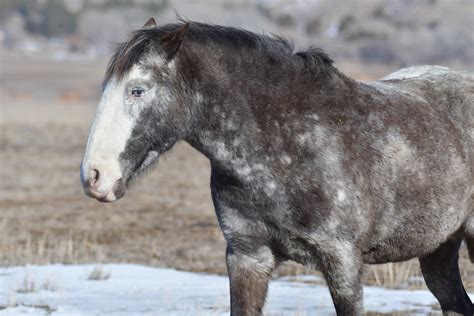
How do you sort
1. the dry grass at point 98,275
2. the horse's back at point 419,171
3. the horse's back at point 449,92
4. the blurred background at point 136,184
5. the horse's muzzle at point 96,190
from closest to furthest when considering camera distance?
the horse's muzzle at point 96,190 < the horse's back at point 419,171 < the horse's back at point 449,92 < the dry grass at point 98,275 < the blurred background at point 136,184

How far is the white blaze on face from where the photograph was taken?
5551 millimetres

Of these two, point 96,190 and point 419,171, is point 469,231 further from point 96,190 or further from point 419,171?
point 96,190

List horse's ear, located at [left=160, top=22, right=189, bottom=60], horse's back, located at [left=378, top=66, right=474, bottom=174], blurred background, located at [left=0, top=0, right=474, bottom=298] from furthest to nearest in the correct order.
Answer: blurred background, located at [left=0, top=0, right=474, bottom=298] → horse's back, located at [left=378, top=66, right=474, bottom=174] → horse's ear, located at [left=160, top=22, right=189, bottom=60]

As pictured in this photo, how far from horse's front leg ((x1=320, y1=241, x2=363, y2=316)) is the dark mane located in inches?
47.2

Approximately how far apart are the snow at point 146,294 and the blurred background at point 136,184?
2.05ft

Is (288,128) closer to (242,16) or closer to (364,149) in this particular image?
(364,149)

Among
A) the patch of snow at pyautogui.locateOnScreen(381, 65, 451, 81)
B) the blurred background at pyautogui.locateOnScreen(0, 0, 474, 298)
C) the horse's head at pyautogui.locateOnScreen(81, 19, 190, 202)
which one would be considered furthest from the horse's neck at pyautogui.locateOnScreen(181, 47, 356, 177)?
the patch of snow at pyautogui.locateOnScreen(381, 65, 451, 81)

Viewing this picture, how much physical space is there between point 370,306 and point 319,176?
274cm

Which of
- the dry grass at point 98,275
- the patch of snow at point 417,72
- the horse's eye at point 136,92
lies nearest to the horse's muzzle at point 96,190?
the horse's eye at point 136,92

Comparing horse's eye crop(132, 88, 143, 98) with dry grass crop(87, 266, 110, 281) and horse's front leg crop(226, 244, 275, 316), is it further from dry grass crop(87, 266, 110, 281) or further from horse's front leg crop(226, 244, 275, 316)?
dry grass crop(87, 266, 110, 281)

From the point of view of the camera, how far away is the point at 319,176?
598 cm

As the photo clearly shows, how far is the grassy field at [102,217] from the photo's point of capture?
444 inches

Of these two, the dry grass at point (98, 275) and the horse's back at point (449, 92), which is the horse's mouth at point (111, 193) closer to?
the horse's back at point (449, 92)

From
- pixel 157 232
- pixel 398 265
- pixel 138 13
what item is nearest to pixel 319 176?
pixel 398 265
